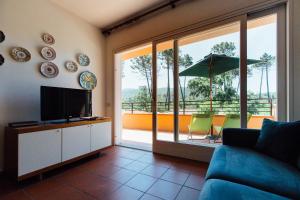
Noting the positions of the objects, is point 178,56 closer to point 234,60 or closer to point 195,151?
point 234,60

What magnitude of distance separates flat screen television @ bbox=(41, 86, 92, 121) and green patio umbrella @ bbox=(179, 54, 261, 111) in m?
1.85

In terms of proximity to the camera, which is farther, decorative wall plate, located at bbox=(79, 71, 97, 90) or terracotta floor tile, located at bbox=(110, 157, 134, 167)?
decorative wall plate, located at bbox=(79, 71, 97, 90)

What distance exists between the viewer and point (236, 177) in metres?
1.06

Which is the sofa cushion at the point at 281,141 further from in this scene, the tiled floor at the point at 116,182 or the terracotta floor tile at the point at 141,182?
the terracotta floor tile at the point at 141,182

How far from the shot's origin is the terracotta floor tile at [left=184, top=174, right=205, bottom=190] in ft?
5.57

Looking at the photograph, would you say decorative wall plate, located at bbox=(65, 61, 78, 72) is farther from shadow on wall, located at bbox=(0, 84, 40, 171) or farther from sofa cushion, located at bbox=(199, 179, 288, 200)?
sofa cushion, located at bbox=(199, 179, 288, 200)

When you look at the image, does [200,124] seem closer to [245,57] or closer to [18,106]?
[245,57]

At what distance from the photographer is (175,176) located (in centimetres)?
193

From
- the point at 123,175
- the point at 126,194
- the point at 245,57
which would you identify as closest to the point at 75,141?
the point at 123,175

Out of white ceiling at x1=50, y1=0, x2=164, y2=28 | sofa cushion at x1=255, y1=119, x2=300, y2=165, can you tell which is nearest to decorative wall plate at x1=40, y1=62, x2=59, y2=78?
white ceiling at x1=50, y1=0, x2=164, y2=28

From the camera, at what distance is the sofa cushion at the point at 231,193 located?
32.3 inches

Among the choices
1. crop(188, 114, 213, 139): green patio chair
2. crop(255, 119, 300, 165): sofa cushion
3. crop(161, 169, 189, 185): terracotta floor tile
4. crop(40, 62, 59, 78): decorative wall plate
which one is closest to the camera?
crop(255, 119, 300, 165): sofa cushion

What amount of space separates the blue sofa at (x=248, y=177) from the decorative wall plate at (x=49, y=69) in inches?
106

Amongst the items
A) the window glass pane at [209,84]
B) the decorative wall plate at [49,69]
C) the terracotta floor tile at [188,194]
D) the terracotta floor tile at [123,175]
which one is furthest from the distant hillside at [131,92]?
the terracotta floor tile at [188,194]
